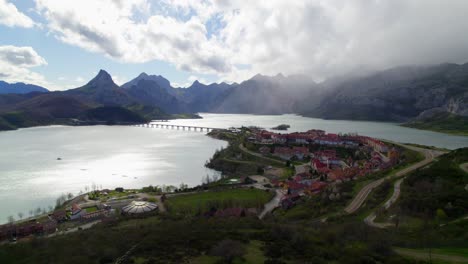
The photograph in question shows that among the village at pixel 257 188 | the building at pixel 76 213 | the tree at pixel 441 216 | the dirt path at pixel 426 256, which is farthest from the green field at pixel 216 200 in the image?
the dirt path at pixel 426 256

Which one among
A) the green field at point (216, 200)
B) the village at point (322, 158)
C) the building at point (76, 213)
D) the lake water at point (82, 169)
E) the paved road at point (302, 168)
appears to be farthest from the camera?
the paved road at point (302, 168)

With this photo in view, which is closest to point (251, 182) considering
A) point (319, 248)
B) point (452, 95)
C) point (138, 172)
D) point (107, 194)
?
point (107, 194)

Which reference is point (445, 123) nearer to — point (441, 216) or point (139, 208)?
point (441, 216)

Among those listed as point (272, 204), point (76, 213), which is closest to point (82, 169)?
point (76, 213)

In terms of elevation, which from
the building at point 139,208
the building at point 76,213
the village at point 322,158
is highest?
the village at point 322,158

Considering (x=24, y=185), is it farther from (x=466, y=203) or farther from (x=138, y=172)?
(x=466, y=203)

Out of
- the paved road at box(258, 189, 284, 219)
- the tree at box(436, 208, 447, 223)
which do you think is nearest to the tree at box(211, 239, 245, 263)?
the tree at box(436, 208, 447, 223)

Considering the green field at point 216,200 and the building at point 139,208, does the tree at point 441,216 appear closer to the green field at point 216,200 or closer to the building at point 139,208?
the green field at point 216,200
